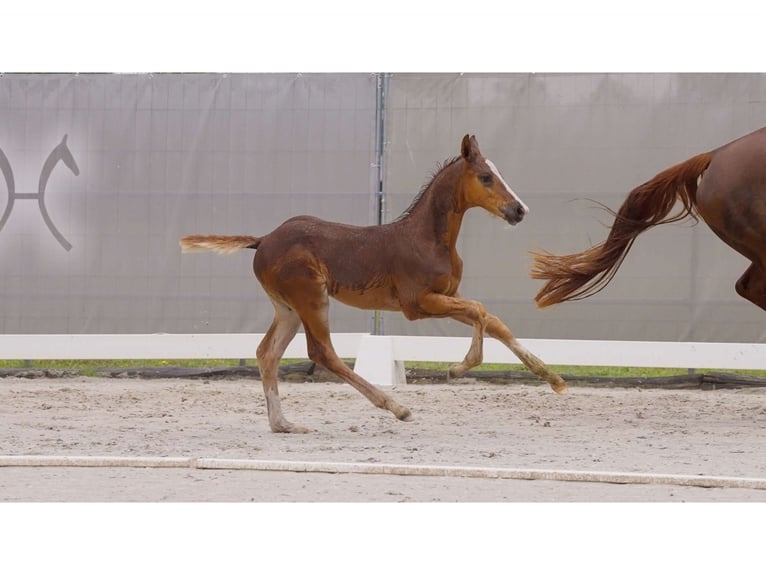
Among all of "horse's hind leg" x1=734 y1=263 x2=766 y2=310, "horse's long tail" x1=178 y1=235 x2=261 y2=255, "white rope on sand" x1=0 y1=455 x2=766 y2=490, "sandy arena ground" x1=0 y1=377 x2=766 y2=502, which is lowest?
"sandy arena ground" x1=0 y1=377 x2=766 y2=502

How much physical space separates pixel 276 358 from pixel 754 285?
393 centimetres

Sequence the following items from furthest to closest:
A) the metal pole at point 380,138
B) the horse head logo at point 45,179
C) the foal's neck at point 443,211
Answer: the horse head logo at point 45,179 → the metal pole at point 380,138 → the foal's neck at point 443,211

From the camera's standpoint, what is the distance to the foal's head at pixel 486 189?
23.9 feet

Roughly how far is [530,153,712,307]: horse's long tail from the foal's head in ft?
3.66

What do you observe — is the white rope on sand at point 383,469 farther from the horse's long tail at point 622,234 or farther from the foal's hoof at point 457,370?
the horse's long tail at point 622,234

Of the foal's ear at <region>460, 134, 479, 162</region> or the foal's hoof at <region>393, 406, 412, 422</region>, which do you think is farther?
the foal's ear at <region>460, 134, 479, 162</region>

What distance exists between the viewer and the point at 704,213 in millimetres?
8422

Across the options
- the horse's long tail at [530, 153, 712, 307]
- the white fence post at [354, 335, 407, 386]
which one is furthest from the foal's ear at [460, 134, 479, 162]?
the white fence post at [354, 335, 407, 386]

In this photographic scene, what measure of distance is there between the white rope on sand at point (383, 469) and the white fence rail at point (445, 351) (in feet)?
15.7

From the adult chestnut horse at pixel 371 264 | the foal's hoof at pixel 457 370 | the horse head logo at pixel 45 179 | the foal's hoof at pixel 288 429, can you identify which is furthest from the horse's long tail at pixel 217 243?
the horse head logo at pixel 45 179

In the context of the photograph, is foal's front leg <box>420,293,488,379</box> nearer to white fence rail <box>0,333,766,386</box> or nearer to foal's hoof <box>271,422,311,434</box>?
foal's hoof <box>271,422,311,434</box>

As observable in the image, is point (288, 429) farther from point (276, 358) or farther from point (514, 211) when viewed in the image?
point (514, 211)

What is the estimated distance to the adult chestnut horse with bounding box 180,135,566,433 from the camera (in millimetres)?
7340

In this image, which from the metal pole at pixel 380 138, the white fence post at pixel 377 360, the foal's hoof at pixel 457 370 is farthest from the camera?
the metal pole at pixel 380 138
